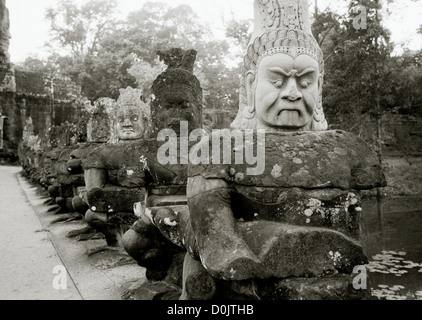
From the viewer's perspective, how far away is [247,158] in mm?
2043

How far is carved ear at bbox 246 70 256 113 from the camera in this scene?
247 cm

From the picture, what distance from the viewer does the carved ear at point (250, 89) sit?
2.47 m

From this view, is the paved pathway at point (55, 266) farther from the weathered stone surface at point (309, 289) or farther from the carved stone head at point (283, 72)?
the carved stone head at point (283, 72)

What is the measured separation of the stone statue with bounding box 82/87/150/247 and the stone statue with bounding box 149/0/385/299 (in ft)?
5.35

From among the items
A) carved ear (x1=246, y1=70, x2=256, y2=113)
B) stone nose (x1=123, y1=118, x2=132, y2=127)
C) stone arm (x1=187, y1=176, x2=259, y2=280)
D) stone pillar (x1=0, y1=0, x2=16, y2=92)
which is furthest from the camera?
stone pillar (x1=0, y1=0, x2=16, y2=92)

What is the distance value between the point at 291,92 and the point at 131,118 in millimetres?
2722

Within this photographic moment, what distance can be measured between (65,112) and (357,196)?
1061 inches

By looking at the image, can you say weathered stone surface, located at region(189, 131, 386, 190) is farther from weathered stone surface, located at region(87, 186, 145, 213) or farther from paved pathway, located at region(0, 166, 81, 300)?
weathered stone surface, located at region(87, 186, 145, 213)

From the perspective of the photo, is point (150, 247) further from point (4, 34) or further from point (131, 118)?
point (4, 34)

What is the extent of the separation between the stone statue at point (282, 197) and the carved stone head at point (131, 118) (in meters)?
2.33

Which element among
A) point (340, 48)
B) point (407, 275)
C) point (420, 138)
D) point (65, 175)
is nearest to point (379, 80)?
point (340, 48)

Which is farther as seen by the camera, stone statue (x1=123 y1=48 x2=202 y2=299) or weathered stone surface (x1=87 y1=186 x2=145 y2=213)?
weathered stone surface (x1=87 y1=186 x2=145 y2=213)

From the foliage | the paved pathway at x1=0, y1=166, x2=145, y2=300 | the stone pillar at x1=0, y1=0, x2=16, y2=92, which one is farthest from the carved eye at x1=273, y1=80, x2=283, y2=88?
the stone pillar at x1=0, y1=0, x2=16, y2=92

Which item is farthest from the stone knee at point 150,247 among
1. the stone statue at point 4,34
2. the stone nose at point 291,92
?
the stone statue at point 4,34
